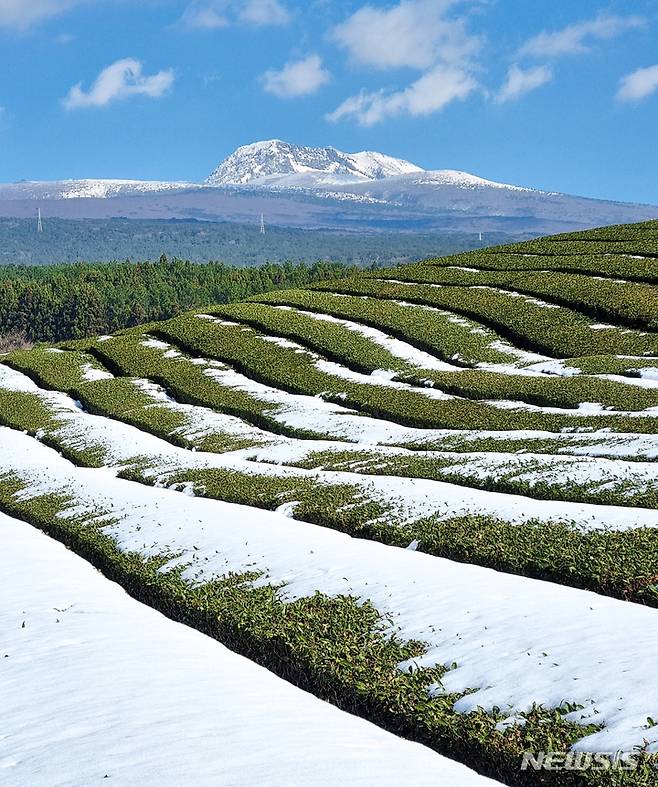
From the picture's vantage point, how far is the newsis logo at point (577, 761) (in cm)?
1317

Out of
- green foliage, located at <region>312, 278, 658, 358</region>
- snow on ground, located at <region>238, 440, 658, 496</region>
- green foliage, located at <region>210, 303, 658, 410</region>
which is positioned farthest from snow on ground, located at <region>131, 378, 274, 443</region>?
green foliage, located at <region>312, 278, 658, 358</region>

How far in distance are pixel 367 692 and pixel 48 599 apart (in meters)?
11.7

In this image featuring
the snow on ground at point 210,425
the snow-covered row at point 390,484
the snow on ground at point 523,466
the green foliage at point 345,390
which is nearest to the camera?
the snow-covered row at point 390,484

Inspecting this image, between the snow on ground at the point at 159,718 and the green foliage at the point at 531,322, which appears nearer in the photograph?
the snow on ground at the point at 159,718

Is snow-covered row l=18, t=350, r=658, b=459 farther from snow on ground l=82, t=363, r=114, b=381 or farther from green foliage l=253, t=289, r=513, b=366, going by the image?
green foliage l=253, t=289, r=513, b=366

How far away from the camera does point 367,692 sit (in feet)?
56.9

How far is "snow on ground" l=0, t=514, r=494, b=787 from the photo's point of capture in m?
13.7

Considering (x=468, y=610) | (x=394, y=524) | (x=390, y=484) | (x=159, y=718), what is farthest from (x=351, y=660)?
(x=390, y=484)

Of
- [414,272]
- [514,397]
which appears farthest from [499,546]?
[414,272]

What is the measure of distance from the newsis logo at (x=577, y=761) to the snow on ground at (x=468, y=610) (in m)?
0.19

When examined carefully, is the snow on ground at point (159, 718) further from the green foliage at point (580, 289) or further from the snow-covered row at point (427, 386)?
the green foliage at point (580, 289)

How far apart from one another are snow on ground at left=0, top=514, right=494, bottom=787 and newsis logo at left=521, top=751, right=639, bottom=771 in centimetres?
93

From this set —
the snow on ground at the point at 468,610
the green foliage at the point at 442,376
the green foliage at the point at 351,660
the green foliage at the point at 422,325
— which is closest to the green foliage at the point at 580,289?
the green foliage at the point at 422,325

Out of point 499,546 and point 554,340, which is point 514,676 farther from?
point 554,340
